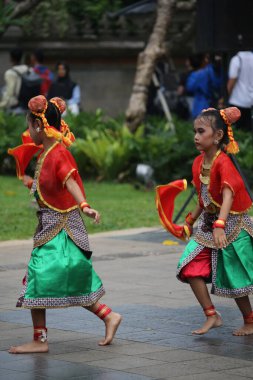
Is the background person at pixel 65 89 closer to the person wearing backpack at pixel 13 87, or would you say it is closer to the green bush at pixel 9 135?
the person wearing backpack at pixel 13 87

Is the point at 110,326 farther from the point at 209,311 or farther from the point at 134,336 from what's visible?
the point at 209,311

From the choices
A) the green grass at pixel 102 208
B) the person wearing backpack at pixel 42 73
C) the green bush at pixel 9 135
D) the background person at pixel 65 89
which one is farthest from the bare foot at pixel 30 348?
the background person at pixel 65 89

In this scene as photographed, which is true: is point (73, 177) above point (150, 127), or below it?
above

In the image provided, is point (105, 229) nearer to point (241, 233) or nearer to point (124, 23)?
point (241, 233)

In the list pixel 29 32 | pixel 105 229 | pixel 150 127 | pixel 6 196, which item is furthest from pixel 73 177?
pixel 29 32

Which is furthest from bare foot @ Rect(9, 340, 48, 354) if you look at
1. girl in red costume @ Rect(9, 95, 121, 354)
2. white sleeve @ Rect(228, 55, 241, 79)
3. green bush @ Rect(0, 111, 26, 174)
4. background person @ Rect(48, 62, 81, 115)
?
background person @ Rect(48, 62, 81, 115)

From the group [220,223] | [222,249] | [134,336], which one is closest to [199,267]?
[222,249]

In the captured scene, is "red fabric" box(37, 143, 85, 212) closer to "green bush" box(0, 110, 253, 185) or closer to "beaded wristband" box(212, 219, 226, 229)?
"beaded wristband" box(212, 219, 226, 229)

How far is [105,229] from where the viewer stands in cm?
1262

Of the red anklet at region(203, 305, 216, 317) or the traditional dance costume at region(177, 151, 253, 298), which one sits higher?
the traditional dance costume at region(177, 151, 253, 298)

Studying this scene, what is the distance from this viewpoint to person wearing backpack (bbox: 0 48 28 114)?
1834 centimetres

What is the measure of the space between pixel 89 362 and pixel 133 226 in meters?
6.22

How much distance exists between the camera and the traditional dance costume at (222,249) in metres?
7.41

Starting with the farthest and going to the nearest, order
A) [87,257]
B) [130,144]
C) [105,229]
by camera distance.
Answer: [130,144]
[105,229]
[87,257]
